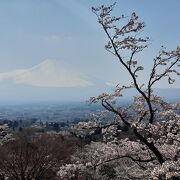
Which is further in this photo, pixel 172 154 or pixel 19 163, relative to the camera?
pixel 19 163

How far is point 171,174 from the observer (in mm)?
10945

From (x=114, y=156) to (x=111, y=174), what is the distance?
2053 centimetres

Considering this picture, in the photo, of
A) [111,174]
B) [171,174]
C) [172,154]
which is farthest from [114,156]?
[111,174]

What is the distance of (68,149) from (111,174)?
7.95 meters

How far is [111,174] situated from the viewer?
3353 centimetres

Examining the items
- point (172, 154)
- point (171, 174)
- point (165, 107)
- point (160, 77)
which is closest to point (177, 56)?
point (160, 77)

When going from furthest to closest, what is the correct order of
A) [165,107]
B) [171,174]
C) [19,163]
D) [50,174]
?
1. [50,174]
2. [19,163]
3. [165,107]
4. [171,174]

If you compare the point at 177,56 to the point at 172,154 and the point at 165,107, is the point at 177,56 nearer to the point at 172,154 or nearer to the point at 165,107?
the point at 165,107

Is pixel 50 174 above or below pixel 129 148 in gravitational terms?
below

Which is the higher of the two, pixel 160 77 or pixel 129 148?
pixel 160 77

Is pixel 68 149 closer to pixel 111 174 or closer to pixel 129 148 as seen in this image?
pixel 111 174

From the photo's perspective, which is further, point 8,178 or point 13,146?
point 13,146

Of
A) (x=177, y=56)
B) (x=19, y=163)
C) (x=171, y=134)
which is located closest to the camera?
(x=171, y=134)

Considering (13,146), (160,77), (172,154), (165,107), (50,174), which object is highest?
(160,77)
